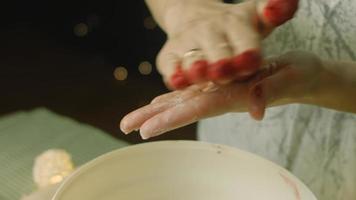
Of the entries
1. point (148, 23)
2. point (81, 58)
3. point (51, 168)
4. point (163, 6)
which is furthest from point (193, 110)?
point (81, 58)

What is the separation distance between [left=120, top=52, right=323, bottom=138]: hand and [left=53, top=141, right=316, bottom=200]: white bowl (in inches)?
1.5

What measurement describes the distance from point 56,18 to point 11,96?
37 cm

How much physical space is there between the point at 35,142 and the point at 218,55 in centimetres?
66

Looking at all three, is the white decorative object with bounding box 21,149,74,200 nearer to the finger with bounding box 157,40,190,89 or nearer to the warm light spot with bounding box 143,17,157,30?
the finger with bounding box 157,40,190,89

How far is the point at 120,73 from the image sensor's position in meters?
1.90

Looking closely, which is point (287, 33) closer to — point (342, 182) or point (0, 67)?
point (342, 182)

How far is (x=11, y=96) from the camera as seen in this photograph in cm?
175

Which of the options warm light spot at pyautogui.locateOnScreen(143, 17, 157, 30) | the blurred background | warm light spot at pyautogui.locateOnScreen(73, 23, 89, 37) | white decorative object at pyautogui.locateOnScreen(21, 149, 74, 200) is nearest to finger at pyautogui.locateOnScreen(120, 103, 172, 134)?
white decorative object at pyautogui.locateOnScreen(21, 149, 74, 200)

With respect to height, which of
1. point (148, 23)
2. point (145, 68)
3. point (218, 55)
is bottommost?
point (145, 68)

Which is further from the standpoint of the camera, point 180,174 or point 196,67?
point 180,174

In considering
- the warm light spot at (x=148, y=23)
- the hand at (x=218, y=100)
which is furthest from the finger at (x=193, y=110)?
the warm light spot at (x=148, y=23)

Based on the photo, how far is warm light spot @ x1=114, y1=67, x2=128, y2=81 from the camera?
1877 mm

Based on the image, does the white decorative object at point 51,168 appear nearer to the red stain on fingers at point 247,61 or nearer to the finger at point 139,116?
the finger at point 139,116

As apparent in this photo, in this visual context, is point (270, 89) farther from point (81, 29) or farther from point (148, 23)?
point (81, 29)
